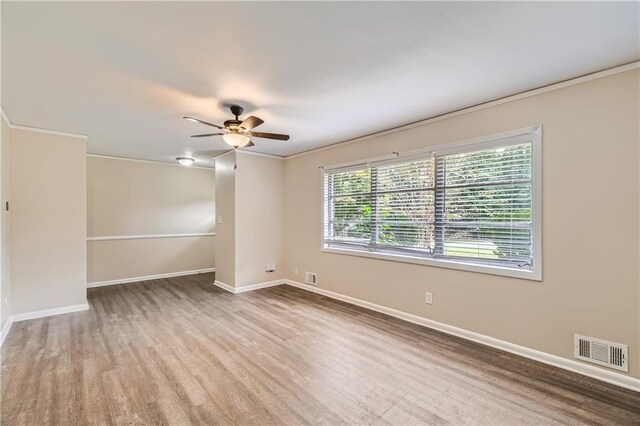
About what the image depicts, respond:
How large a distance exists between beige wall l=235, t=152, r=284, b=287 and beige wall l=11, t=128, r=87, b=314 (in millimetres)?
2210

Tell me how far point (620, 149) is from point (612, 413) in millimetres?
1914

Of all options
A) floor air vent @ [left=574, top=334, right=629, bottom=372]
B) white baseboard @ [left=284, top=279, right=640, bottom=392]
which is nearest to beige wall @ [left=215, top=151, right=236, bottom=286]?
white baseboard @ [left=284, top=279, right=640, bottom=392]

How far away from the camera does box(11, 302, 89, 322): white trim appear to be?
12.3 ft

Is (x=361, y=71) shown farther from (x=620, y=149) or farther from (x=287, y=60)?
(x=620, y=149)

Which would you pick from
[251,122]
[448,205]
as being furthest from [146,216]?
[448,205]

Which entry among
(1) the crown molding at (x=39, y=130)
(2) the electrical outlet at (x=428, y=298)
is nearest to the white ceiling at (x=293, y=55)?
(1) the crown molding at (x=39, y=130)

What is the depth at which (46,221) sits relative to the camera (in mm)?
3908

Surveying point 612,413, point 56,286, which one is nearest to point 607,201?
point 612,413

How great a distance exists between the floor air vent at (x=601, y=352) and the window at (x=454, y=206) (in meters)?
0.60

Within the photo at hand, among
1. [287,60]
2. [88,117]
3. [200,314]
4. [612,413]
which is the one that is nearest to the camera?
[612,413]

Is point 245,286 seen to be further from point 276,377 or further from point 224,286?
point 276,377

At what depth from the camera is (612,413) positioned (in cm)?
197

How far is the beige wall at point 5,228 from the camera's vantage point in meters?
3.27

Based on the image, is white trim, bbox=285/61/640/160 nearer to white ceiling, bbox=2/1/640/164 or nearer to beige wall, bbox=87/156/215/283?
white ceiling, bbox=2/1/640/164
